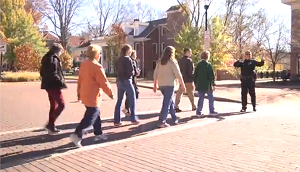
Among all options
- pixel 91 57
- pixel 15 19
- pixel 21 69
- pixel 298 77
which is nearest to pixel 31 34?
pixel 15 19

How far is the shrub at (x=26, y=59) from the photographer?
1334 inches

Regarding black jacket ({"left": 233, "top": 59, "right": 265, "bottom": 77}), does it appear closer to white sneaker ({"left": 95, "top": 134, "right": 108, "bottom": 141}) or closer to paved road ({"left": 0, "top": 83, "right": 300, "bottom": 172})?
paved road ({"left": 0, "top": 83, "right": 300, "bottom": 172})

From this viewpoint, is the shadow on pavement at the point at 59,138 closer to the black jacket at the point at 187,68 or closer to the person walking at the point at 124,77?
the person walking at the point at 124,77

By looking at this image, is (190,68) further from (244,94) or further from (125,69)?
(125,69)

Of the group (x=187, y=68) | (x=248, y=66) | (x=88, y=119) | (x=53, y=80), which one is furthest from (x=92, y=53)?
(x=248, y=66)

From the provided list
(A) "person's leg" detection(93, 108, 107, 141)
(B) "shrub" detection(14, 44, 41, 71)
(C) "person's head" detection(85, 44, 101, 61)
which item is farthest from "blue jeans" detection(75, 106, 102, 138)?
(B) "shrub" detection(14, 44, 41, 71)

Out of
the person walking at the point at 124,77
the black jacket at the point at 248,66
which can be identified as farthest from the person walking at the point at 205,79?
the person walking at the point at 124,77

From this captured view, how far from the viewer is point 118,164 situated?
202 inches

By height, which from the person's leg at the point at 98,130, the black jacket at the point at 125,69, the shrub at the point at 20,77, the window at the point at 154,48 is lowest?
the person's leg at the point at 98,130

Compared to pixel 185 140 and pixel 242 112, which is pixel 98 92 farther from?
pixel 242 112

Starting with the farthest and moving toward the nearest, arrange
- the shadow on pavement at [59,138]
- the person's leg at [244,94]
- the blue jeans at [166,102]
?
the person's leg at [244,94], the blue jeans at [166,102], the shadow on pavement at [59,138]

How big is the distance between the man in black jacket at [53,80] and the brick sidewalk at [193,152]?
83cm

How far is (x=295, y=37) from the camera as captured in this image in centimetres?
2880

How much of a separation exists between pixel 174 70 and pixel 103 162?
3224 millimetres
